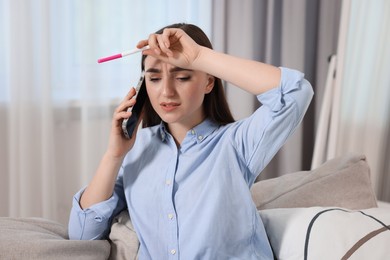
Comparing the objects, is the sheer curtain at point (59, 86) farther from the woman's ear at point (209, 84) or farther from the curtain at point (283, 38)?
the woman's ear at point (209, 84)

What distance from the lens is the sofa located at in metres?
1.00

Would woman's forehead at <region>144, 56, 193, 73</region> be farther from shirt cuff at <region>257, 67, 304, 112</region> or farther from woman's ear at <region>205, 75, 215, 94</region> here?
shirt cuff at <region>257, 67, 304, 112</region>

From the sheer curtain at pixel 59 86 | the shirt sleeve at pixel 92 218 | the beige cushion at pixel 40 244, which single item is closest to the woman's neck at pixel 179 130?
the shirt sleeve at pixel 92 218

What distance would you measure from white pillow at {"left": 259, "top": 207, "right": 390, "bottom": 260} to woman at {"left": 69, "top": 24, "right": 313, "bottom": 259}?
0.23ft

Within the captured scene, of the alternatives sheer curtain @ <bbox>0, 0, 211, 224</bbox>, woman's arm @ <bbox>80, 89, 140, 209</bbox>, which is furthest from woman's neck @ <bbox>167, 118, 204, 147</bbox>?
sheer curtain @ <bbox>0, 0, 211, 224</bbox>

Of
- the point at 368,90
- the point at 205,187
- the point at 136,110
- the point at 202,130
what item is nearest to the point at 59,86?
the point at 136,110

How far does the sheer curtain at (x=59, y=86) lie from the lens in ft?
5.30

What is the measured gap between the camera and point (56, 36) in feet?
5.51

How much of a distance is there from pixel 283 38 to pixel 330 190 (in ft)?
3.03

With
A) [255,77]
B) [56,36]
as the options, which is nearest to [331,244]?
[255,77]

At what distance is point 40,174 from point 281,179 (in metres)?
0.93

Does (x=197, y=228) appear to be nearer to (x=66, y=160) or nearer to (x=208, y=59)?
(x=208, y=59)

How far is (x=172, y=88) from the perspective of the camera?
3.28 ft

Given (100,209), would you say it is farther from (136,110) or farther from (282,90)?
(282,90)
